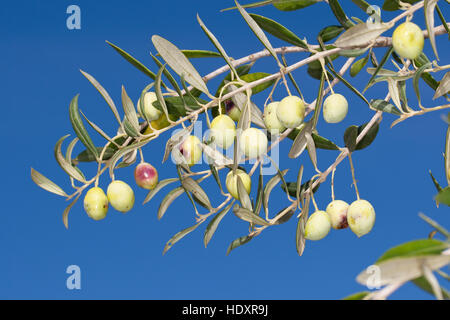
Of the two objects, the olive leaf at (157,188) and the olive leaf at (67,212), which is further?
the olive leaf at (157,188)

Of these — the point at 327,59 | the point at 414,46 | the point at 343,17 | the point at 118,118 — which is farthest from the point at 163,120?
the point at 414,46

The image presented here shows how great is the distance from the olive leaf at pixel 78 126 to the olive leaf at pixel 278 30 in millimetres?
629

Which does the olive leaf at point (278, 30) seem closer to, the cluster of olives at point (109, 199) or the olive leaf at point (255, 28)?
the olive leaf at point (255, 28)

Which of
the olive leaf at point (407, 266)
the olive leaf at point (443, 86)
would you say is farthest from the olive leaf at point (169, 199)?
the olive leaf at point (407, 266)

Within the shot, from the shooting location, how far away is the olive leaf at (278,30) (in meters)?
1.60

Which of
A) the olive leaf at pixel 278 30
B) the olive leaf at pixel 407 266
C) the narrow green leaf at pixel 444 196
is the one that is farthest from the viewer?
the olive leaf at pixel 278 30

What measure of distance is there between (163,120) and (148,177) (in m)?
0.20

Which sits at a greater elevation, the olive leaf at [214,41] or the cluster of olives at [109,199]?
the olive leaf at [214,41]

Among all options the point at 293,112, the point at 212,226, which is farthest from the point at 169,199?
the point at 293,112

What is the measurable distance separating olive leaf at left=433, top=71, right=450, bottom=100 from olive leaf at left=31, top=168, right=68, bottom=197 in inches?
47.9

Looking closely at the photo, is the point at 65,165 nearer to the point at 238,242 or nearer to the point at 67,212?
the point at 67,212

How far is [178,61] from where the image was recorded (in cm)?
164

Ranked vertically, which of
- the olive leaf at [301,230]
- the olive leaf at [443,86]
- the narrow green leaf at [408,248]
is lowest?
the narrow green leaf at [408,248]

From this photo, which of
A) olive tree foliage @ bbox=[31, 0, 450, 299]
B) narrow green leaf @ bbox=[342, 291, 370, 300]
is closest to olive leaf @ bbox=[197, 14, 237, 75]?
olive tree foliage @ bbox=[31, 0, 450, 299]
